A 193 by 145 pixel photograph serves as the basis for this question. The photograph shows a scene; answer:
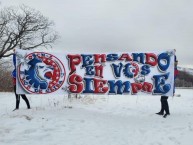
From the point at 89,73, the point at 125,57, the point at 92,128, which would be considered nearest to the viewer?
the point at 92,128

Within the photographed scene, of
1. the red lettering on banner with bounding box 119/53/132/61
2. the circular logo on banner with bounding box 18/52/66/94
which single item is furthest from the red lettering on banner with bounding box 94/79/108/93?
the circular logo on banner with bounding box 18/52/66/94

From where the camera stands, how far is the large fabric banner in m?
11.2

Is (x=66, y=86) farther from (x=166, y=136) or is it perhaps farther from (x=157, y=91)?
(x=166, y=136)

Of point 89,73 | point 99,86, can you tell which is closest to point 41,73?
point 89,73

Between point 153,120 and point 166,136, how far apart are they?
210cm

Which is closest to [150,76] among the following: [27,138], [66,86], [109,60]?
[109,60]

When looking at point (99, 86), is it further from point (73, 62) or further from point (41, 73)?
point (41, 73)

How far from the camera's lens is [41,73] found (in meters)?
11.5

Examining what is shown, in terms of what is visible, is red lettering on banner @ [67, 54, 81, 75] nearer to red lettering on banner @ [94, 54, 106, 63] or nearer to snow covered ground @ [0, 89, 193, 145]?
red lettering on banner @ [94, 54, 106, 63]

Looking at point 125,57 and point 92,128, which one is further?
point 125,57

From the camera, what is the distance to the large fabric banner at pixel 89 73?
36.7ft

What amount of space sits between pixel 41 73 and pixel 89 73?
5.87ft

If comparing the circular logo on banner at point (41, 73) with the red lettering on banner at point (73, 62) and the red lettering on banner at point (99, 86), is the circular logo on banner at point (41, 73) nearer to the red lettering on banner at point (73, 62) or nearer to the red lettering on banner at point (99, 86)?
the red lettering on banner at point (73, 62)

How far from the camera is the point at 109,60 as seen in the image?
11359 millimetres
